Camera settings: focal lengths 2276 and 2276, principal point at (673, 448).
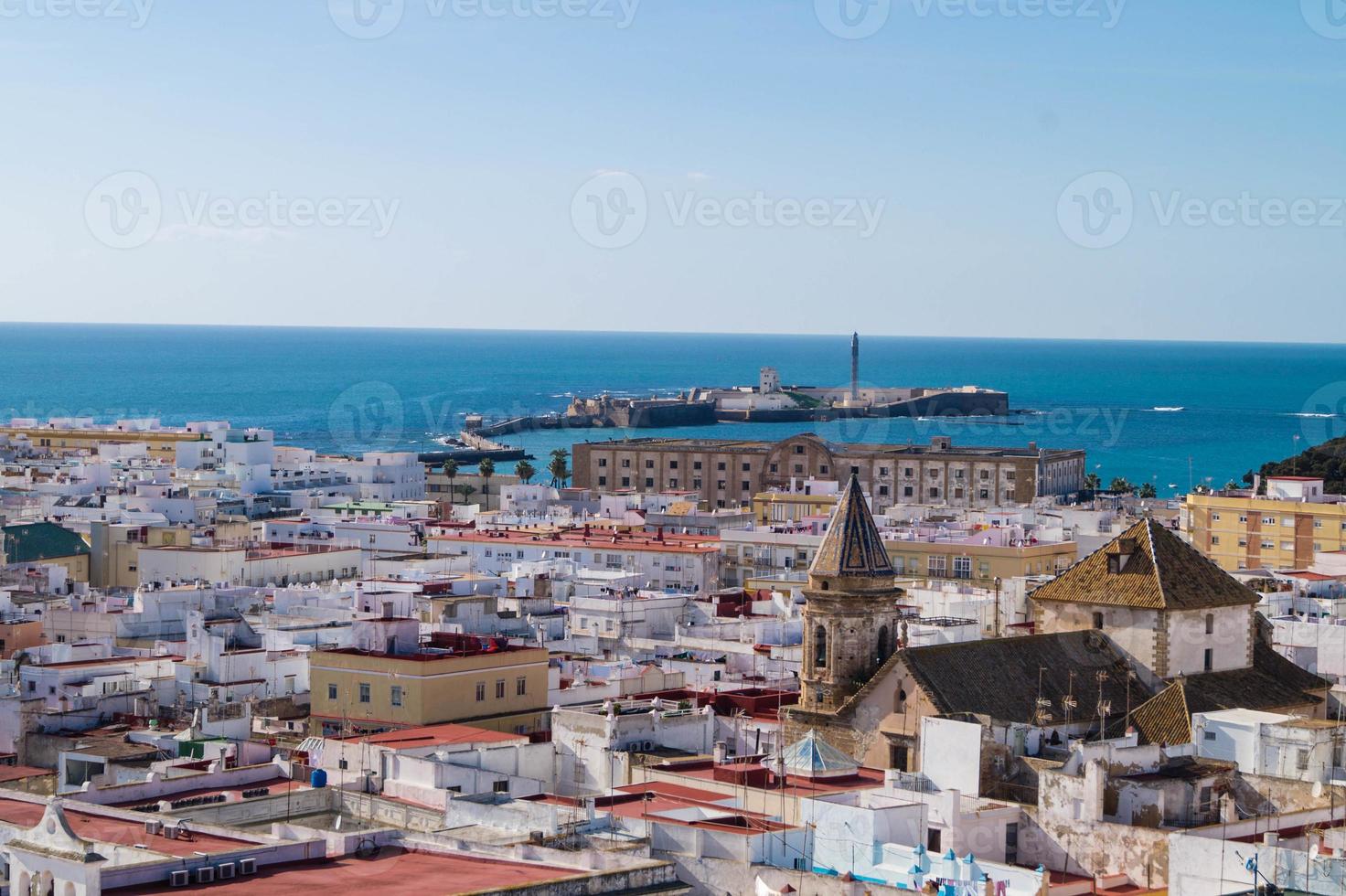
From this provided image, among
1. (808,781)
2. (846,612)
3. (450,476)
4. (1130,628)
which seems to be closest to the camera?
(808,781)

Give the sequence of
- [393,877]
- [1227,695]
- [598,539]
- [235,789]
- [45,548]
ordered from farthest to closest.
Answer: [598,539]
[45,548]
[1227,695]
[235,789]
[393,877]

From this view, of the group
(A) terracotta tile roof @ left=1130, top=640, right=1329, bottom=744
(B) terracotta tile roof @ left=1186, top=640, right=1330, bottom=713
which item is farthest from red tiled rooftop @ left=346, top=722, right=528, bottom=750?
(B) terracotta tile roof @ left=1186, top=640, right=1330, bottom=713

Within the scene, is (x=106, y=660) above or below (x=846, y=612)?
below

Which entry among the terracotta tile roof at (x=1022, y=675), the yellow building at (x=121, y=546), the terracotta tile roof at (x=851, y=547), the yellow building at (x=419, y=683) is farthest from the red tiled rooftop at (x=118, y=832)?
the yellow building at (x=121, y=546)

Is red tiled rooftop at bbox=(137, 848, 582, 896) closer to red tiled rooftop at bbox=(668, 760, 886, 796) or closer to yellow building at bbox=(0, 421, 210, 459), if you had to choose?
red tiled rooftop at bbox=(668, 760, 886, 796)

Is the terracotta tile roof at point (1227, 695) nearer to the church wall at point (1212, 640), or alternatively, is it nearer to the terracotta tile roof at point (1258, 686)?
the terracotta tile roof at point (1258, 686)

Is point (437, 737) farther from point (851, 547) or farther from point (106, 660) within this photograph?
point (106, 660)

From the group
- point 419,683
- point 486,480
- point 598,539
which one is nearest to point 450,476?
point 486,480

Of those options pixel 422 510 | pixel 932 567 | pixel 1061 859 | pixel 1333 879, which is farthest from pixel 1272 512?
pixel 1333 879
